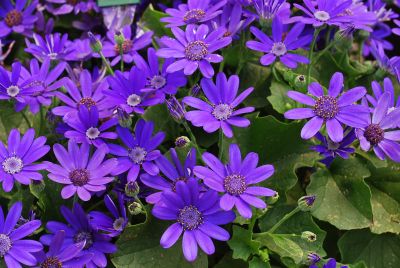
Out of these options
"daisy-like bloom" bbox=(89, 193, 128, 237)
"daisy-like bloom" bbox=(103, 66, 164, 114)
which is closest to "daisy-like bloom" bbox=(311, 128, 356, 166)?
"daisy-like bloom" bbox=(103, 66, 164, 114)

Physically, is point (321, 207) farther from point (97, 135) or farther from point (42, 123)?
point (42, 123)

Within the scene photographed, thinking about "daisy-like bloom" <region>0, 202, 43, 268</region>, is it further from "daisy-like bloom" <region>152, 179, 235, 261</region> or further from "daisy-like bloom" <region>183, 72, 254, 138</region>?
"daisy-like bloom" <region>183, 72, 254, 138</region>

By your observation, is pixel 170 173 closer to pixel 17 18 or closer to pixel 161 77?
pixel 161 77

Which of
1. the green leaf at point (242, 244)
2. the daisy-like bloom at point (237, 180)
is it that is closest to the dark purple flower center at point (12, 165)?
the daisy-like bloom at point (237, 180)

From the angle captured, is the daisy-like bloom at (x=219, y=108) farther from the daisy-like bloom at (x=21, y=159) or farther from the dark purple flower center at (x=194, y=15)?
the daisy-like bloom at (x=21, y=159)

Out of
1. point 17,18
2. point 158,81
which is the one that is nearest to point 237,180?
point 158,81

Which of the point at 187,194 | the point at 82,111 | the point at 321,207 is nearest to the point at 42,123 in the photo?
the point at 82,111
